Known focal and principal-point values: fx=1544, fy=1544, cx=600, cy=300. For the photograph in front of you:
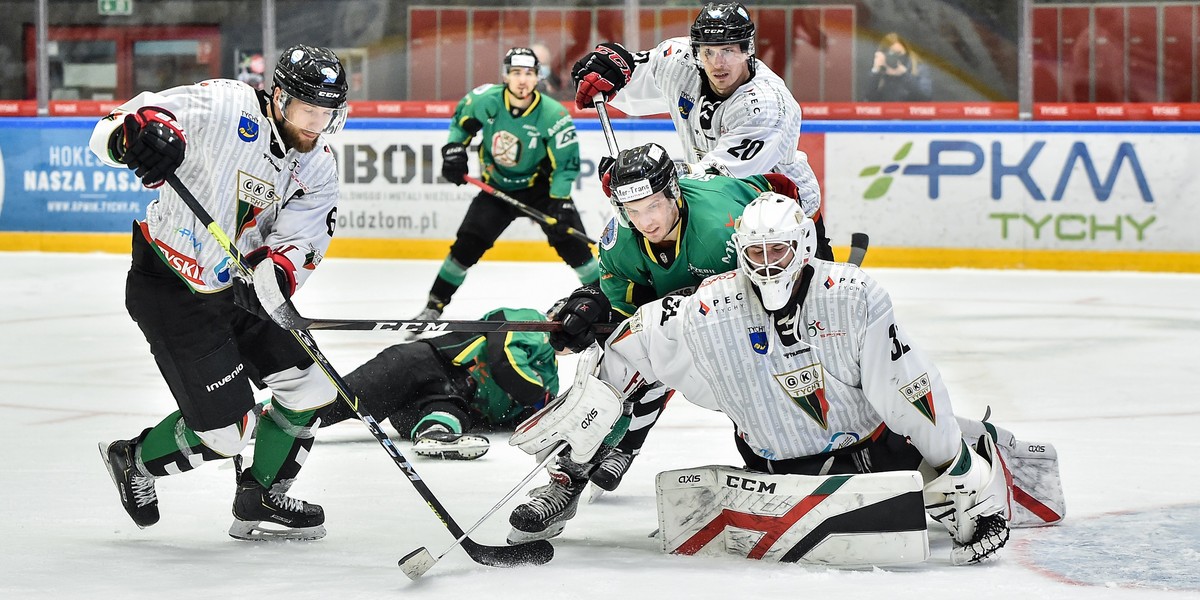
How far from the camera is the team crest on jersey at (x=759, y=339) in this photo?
3.04 meters

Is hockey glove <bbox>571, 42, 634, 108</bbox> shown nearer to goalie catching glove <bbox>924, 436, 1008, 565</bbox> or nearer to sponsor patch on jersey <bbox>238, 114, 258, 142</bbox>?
sponsor patch on jersey <bbox>238, 114, 258, 142</bbox>

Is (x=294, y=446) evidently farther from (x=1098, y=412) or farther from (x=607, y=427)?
(x=1098, y=412)

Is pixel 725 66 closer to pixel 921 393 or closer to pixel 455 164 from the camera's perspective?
pixel 921 393

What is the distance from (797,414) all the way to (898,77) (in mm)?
6171

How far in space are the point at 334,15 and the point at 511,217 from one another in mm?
3352

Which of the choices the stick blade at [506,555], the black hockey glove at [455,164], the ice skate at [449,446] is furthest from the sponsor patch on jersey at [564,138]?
the stick blade at [506,555]

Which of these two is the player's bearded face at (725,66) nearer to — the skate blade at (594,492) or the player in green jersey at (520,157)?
the skate blade at (594,492)

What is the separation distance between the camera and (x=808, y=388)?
3.06 m

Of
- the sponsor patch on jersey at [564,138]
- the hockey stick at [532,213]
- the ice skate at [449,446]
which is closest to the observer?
the ice skate at [449,446]

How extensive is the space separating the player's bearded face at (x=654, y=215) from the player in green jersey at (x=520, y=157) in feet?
11.7

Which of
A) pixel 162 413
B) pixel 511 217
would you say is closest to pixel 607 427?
pixel 162 413

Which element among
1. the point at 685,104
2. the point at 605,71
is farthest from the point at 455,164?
the point at 685,104

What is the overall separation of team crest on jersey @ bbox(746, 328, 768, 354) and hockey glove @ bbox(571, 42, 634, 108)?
5.25 feet

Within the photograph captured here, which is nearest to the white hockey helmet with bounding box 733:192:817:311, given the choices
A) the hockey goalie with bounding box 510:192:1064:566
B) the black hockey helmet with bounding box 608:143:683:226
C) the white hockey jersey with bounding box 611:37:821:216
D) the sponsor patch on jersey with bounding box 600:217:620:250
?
the hockey goalie with bounding box 510:192:1064:566
